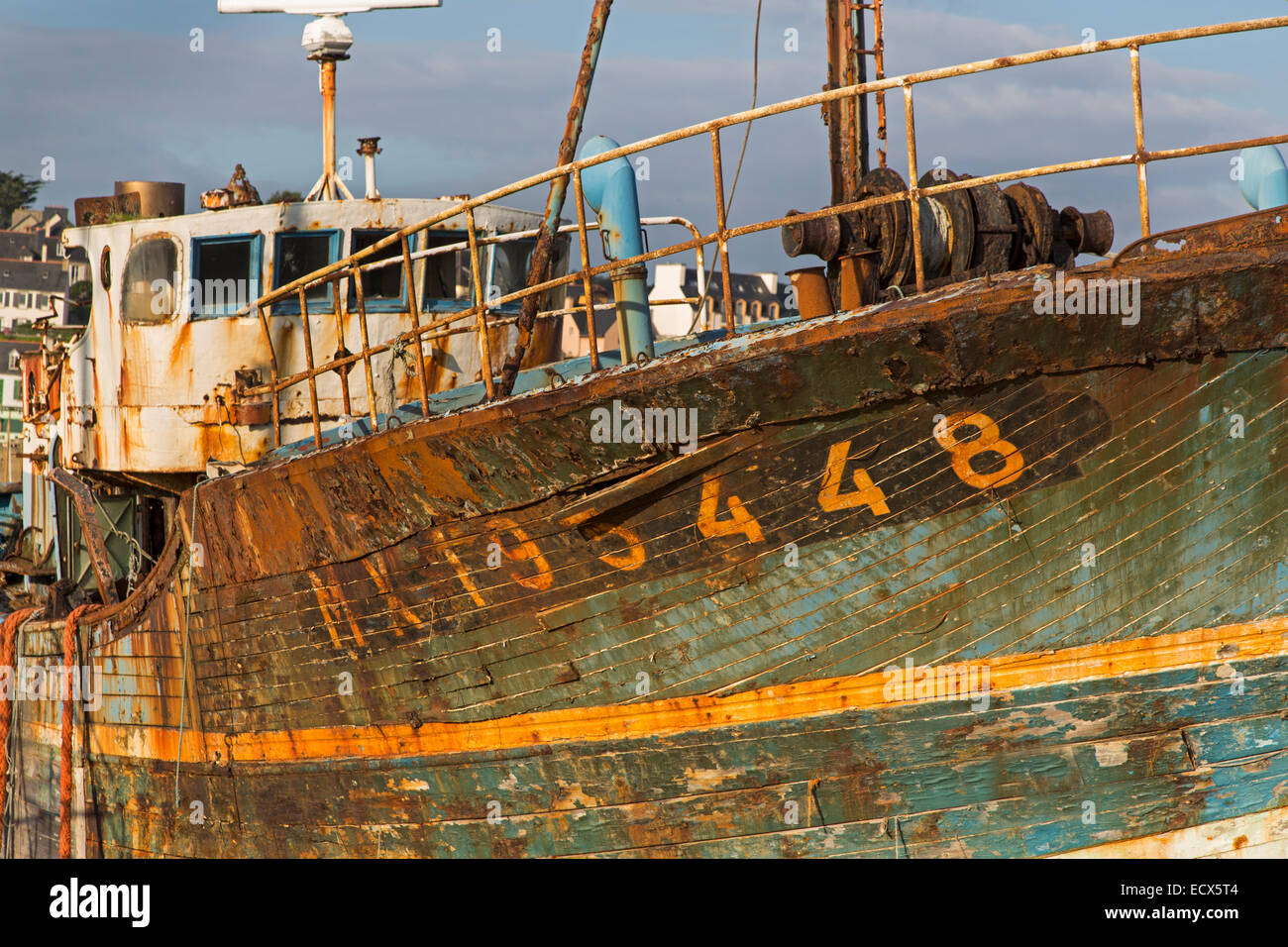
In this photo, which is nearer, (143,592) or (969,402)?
(969,402)

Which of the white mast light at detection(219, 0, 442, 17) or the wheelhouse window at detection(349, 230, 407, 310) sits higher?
the white mast light at detection(219, 0, 442, 17)

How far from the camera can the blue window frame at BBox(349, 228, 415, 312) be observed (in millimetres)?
8570

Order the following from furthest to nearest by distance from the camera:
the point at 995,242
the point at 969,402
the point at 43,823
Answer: the point at 43,823 < the point at 995,242 < the point at 969,402

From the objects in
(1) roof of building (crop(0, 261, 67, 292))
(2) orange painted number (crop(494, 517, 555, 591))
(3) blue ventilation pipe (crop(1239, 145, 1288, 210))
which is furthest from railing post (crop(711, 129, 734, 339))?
(1) roof of building (crop(0, 261, 67, 292))

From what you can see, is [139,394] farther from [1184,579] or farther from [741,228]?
[1184,579]

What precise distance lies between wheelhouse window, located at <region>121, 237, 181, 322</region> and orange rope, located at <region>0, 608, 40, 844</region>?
260 cm

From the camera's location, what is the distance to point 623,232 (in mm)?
5898

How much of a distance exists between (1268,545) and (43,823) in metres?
8.94

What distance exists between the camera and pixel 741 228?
5.39 meters

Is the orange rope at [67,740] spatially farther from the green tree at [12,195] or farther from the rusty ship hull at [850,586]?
the green tree at [12,195]

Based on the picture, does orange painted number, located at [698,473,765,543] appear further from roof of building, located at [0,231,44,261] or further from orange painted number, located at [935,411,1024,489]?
roof of building, located at [0,231,44,261]

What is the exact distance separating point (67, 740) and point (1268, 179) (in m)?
8.11

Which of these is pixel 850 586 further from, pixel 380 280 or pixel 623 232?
pixel 380 280

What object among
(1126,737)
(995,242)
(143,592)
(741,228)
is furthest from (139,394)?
(1126,737)
